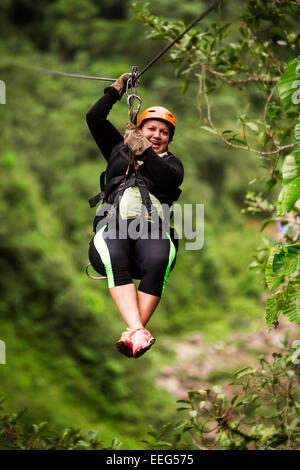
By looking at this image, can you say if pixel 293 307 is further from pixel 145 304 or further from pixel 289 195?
pixel 145 304

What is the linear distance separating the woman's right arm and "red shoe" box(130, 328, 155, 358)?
106 cm

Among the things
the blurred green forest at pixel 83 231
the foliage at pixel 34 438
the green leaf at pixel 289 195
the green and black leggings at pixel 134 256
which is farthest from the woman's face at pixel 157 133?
the blurred green forest at pixel 83 231

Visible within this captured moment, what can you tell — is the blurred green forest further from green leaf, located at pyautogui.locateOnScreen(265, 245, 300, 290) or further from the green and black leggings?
green leaf, located at pyautogui.locateOnScreen(265, 245, 300, 290)

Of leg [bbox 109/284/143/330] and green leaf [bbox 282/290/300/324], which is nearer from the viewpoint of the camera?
green leaf [bbox 282/290/300/324]

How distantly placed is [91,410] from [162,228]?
702 cm

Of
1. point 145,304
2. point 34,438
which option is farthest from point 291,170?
point 34,438

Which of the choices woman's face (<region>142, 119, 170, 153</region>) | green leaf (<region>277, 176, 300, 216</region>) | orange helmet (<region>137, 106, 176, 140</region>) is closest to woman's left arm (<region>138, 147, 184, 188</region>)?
woman's face (<region>142, 119, 170, 153</region>)

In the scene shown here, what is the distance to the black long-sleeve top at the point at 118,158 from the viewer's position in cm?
297

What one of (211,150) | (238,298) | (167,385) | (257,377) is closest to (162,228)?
(257,377)

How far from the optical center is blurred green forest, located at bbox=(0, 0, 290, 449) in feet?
31.6

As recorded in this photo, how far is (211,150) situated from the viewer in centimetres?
1680

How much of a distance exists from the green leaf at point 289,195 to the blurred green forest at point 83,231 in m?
3.71

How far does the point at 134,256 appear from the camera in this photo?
3.01 meters
